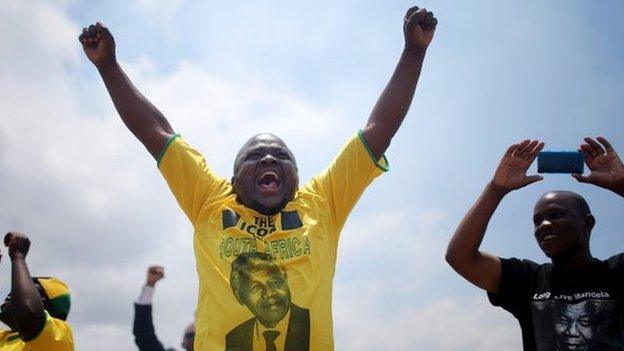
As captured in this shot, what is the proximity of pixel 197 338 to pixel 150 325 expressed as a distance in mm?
4549

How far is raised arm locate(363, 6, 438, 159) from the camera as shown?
393 centimetres

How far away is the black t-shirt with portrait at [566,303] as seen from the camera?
3570 millimetres

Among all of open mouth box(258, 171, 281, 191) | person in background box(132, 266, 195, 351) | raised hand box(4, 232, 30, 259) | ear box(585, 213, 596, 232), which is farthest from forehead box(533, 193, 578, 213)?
person in background box(132, 266, 195, 351)

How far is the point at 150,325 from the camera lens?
770 cm

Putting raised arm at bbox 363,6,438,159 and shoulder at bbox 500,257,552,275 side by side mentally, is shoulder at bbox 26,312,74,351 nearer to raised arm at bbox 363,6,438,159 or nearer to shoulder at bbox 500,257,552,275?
raised arm at bbox 363,6,438,159

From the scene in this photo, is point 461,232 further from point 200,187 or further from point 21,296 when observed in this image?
point 21,296

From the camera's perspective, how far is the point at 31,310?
4.42 metres

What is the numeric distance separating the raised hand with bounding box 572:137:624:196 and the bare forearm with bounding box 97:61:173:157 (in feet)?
8.64

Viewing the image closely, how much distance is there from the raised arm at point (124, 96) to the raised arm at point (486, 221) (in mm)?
2021

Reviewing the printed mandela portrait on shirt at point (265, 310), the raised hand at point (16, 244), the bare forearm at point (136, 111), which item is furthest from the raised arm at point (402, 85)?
the raised hand at point (16, 244)

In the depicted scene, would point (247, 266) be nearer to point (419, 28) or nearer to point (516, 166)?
point (516, 166)

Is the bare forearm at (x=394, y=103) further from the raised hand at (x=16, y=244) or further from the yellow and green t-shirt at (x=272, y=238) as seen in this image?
the raised hand at (x=16, y=244)

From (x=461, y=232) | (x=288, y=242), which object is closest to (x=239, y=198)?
(x=288, y=242)

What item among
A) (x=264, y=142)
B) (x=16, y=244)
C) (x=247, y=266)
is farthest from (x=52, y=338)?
(x=264, y=142)
